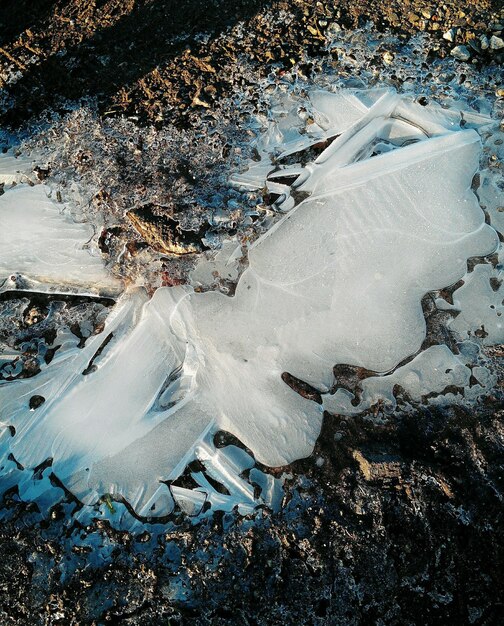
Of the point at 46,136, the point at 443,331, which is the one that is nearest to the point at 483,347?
the point at 443,331

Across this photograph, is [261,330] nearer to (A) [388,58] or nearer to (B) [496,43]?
(A) [388,58]

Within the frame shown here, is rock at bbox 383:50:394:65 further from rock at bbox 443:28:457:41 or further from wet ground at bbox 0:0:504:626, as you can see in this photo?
rock at bbox 443:28:457:41

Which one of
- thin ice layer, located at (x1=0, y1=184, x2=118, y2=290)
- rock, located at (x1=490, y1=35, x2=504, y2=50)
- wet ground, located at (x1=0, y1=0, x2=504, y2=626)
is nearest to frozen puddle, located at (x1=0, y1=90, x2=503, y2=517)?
thin ice layer, located at (x1=0, y1=184, x2=118, y2=290)

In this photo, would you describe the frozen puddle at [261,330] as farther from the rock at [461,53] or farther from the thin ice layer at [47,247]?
the rock at [461,53]

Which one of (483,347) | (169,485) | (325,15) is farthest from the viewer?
(325,15)

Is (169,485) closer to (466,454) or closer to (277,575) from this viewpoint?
(277,575)

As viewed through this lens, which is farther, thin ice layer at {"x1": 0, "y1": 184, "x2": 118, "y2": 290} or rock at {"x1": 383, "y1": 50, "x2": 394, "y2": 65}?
rock at {"x1": 383, "y1": 50, "x2": 394, "y2": 65}
